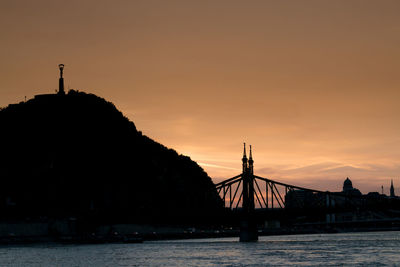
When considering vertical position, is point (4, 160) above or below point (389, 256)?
above

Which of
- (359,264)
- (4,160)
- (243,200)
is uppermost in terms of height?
(4,160)

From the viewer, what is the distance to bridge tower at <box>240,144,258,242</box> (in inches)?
5576

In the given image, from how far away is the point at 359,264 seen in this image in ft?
281

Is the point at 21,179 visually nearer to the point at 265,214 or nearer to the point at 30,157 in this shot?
the point at 30,157

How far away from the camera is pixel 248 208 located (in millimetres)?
143000

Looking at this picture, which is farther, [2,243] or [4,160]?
[4,160]

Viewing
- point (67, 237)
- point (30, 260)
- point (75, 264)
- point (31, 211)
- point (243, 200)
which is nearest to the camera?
point (75, 264)

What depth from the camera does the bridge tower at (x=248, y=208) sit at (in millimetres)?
141625

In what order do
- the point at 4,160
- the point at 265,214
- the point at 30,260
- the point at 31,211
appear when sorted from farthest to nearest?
the point at 4,160 < the point at 31,211 < the point at 265,214 < the point at 30,260

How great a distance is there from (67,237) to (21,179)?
32994 millimetres

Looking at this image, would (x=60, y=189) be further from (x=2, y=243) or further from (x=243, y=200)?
(x=243, y=200)

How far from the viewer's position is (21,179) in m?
192

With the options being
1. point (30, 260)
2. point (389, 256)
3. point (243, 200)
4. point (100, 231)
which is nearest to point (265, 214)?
point (243, 200)

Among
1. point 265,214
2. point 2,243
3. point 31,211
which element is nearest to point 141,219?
point 265,214
